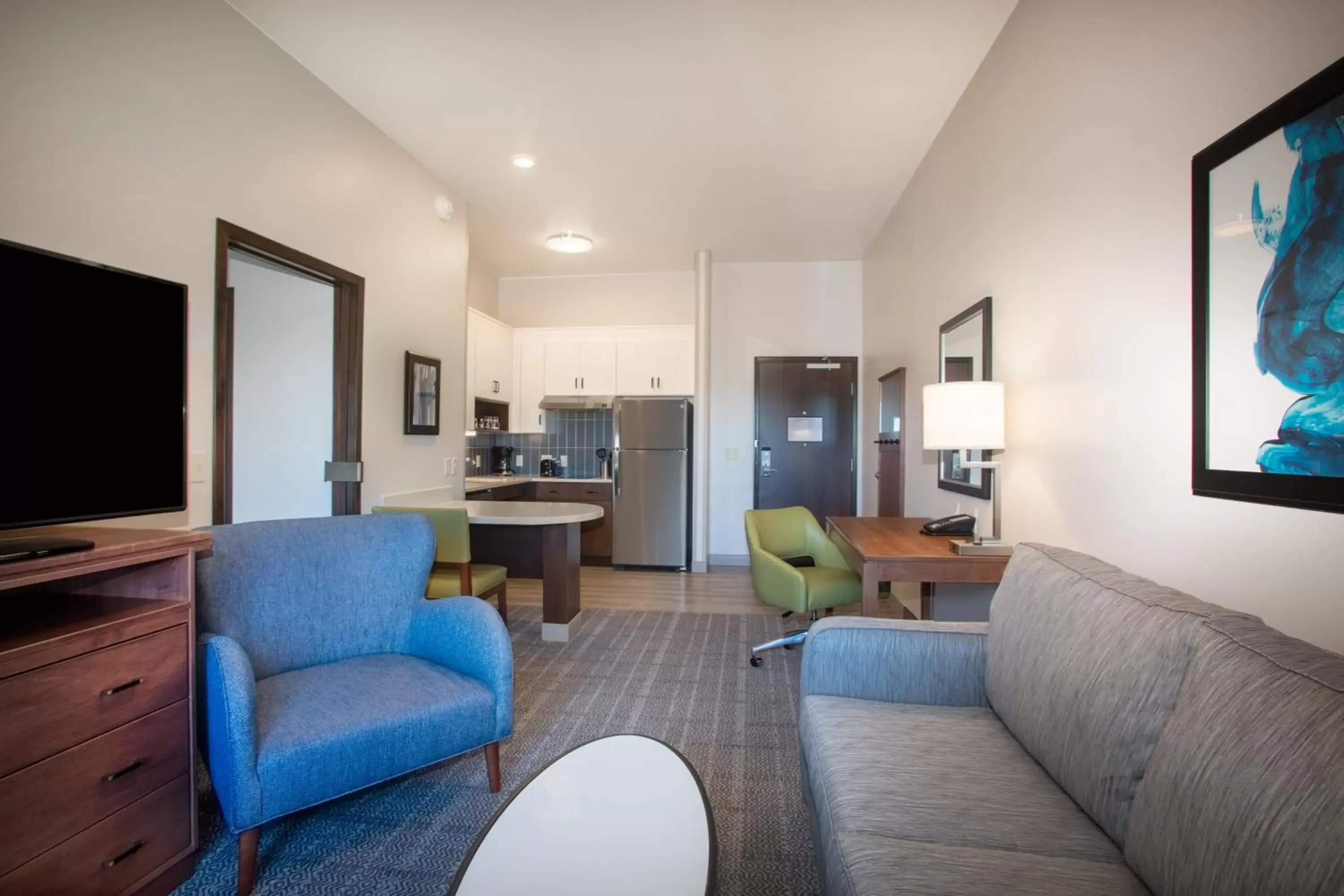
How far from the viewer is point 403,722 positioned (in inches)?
61.8

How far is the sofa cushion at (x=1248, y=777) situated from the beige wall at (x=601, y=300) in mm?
5053

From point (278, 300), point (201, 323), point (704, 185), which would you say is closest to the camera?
point (201, 323)

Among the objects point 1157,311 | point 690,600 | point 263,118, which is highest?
point 263,118

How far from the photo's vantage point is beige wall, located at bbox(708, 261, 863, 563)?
17.7 feet

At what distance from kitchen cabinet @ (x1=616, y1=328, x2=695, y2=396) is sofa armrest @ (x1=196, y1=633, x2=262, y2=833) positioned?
428cm

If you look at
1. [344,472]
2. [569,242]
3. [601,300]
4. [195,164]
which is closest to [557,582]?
[344,472]

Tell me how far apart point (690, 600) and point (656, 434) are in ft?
5.31

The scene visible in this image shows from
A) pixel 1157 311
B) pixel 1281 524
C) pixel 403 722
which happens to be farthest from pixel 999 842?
pixel 403 722

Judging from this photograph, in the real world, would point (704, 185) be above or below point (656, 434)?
above

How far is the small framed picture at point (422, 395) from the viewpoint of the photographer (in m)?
3.37

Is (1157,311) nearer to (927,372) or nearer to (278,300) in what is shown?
(927,372)

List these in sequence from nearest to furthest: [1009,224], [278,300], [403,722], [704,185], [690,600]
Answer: [403,722] → [1009,224] → [278,300] → [704,185] → [690,600]

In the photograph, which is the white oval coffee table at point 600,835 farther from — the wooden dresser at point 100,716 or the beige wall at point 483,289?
the beige wall at point 483,289

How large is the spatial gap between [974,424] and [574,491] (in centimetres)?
398
